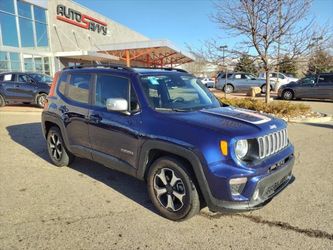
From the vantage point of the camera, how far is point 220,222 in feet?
11.8

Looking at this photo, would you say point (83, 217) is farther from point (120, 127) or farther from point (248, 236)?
point (248, 236)

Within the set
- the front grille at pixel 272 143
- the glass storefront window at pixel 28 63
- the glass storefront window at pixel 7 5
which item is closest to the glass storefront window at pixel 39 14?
the glass storefront window at pixel 7 5

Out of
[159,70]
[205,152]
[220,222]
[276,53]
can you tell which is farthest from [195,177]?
[276,53]

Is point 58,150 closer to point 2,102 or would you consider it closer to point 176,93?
point 176,93

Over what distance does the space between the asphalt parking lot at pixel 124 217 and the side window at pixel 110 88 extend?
4.53 ft

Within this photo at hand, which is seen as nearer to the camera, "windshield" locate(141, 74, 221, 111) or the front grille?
the front grille

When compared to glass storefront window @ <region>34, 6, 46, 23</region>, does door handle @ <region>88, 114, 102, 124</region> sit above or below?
below

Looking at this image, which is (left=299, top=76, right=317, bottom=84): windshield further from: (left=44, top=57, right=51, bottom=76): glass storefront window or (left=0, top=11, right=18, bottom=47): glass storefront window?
(left=0, top=11, right=18, bottom=47): glass storefront window

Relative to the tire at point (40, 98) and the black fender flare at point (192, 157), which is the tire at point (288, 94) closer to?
the tire at point (40, 98)

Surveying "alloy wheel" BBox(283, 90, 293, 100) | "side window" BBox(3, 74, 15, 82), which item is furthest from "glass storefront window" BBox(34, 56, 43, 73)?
"alloy wheel" BBox(283, 90, 293, 100)

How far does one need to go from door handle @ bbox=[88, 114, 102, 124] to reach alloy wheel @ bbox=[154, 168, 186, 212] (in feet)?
4.13

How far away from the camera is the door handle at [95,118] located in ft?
14.3

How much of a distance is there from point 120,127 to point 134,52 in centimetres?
2718

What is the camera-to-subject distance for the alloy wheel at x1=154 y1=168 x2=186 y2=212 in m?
3.56
